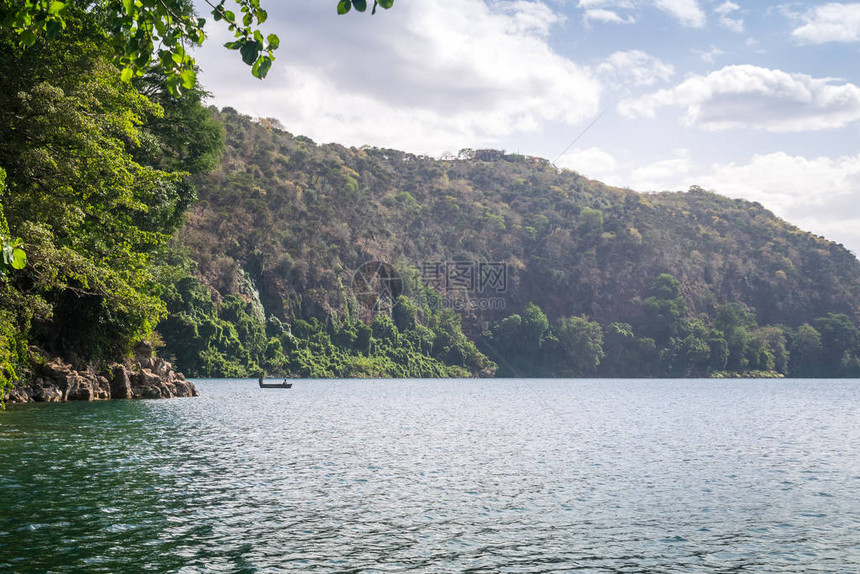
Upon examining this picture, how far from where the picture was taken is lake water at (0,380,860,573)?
10.5 meters

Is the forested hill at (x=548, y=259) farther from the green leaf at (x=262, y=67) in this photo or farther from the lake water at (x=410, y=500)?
the green leaf at (x=262, y=67)

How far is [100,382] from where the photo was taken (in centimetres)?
4219

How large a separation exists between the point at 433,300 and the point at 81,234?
12932 centimetres

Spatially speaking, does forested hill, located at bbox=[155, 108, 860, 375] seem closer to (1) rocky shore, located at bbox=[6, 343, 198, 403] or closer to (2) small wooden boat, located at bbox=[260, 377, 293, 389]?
(2) small wooden boat, located at bbox=[260, 377, 293, 389]

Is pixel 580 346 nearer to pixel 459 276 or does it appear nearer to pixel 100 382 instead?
pixel 459 276

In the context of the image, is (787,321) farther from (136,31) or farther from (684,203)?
(136,31)

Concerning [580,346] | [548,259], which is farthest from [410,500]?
[548,259]

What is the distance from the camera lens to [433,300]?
157m

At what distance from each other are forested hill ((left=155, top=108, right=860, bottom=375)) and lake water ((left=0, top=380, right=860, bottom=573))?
329 feet

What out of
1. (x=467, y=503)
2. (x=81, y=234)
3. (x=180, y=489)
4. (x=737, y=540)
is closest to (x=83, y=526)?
(x=180, y=489)

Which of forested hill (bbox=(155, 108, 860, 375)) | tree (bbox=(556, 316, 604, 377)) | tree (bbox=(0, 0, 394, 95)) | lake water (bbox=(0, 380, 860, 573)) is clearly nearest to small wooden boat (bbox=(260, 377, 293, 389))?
lake water (bbox=(0, 380, 860, 573))

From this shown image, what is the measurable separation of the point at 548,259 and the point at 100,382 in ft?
462

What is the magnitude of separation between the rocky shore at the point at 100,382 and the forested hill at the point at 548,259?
7215cm

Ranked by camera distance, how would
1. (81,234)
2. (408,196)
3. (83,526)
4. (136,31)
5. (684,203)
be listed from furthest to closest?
1. (684,203)
2. (408,196)
3. (81,234)
4. (83,526)
5. (136,31)
